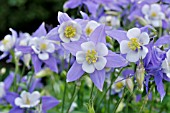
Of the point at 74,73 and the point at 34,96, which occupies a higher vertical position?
the point at 74,73

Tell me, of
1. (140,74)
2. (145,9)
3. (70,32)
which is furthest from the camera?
(145,9)

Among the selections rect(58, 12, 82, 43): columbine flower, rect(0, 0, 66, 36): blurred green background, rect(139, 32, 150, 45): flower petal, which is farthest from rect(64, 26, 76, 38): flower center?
rect(0, 0, 66, 36): blurred green background

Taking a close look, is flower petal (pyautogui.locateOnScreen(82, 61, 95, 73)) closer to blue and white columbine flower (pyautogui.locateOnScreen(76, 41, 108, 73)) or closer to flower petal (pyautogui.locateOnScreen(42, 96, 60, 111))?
blue and white columbine flower (pyautogui.locateOnScreen(76, 41, 108, 73))

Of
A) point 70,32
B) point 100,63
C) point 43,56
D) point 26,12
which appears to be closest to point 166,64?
point 100,63

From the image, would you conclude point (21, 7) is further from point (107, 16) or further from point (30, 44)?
point (30, 44)

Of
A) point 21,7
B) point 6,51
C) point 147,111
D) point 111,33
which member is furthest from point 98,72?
point 21,7

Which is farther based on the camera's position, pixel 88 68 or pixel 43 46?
pixel 43 46

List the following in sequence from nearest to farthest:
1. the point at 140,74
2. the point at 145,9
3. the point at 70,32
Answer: the point at 140,74 → the point at 70,32 → the point at 145,9

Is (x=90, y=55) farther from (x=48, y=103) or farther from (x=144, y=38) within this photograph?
(x=48, y=103)
